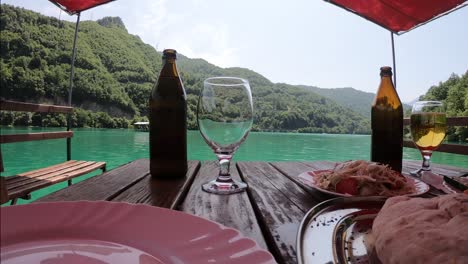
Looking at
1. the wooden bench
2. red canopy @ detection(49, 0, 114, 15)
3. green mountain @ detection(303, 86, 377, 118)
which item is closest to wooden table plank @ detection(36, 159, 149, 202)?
the wooden bench

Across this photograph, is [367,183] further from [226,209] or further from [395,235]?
[395,235]

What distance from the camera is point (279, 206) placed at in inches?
23.4

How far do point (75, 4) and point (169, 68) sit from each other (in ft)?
8.04

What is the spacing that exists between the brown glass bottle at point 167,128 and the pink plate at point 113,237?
0.53 meters

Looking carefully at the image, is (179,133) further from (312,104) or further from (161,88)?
(312,104)

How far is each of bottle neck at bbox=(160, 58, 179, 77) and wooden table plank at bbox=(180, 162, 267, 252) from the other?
1.09 feet

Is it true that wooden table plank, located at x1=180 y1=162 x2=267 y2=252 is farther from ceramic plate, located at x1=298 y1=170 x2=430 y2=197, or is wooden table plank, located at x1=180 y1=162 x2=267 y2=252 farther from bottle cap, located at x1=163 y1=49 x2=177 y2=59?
bottle cap, located at x1=163 y1=49 x2=177 y2=59

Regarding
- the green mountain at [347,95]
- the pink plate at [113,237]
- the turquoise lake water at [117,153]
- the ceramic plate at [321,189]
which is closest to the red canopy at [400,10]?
the ceramic plate at [321,189]

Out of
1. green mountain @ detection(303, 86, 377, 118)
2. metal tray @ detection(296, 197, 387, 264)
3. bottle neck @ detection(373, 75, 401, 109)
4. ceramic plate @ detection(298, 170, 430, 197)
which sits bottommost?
ceramic plate @ detection(298, 170, 430, 197)

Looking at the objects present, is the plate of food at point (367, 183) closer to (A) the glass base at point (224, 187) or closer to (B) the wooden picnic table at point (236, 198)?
(B) the wooden picnic table at point (236, 198)

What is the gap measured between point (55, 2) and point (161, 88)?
2.44 metres

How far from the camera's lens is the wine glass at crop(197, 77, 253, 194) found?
0.72m

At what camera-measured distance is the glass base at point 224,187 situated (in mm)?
688

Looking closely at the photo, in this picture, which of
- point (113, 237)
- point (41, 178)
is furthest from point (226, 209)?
point (41, 178)
